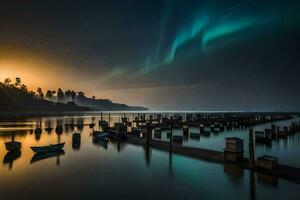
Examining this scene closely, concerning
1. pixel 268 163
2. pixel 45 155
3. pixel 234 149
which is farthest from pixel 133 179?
pixel 45 155

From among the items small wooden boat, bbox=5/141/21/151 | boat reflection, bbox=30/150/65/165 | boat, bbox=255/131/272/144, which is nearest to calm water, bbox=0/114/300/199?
boat reflection, bbox=30/150/65/165

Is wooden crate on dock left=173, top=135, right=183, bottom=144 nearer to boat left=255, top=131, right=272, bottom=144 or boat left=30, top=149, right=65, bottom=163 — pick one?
boat left=255, top=131, right=272, bottom=144

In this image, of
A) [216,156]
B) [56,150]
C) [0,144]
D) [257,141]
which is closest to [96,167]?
[56,150]

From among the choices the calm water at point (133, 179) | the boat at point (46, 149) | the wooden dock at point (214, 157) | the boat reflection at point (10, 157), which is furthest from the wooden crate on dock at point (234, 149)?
the boat reflection at point (10, 157)

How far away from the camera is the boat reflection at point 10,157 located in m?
24.7

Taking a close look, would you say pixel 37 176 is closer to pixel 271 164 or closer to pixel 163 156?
pixel 163 156

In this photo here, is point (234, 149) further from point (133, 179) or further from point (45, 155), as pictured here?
point (45, 155)

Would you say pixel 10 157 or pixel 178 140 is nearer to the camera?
pixel 10 157

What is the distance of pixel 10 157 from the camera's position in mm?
27438

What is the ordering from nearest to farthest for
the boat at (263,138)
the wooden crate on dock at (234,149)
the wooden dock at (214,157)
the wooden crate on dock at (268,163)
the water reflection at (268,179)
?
the water reflection at (268,179) → the wooden dock at (214,157) → the wooden crate on dock at (268,163) → the wooden crate on dock at (234,149) → the boat at (263,138)

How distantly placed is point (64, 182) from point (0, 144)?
2468cm

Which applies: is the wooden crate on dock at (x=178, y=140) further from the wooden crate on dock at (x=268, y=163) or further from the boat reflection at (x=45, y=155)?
the wooden crate on dock at (x=268, y=163)

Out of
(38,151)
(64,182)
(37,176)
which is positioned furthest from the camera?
(38,151)

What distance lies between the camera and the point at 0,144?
35.7 m
